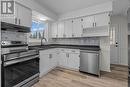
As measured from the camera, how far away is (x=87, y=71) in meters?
2.83

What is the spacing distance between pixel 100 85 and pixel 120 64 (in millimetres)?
2651

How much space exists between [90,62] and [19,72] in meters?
2.02

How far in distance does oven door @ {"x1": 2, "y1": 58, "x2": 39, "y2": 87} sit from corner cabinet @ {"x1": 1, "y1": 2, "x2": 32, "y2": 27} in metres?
1.03

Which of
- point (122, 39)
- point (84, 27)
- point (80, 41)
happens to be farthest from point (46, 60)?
point (122, 39)

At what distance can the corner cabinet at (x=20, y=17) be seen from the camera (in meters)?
2.03

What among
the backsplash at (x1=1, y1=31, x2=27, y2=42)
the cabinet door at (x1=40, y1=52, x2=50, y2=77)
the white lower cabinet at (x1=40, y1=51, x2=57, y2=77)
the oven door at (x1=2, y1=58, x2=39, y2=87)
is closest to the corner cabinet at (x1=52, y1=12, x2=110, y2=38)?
the white lower cabinet at (x1=40, y1=51, x2=57, y2=77)

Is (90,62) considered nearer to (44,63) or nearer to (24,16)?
(44,63)

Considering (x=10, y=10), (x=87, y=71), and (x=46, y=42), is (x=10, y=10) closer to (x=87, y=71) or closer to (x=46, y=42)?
(x=46, y=42)

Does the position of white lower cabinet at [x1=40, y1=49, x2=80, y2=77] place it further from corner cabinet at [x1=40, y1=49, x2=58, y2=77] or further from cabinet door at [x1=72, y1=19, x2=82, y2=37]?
cabinet door at [x1=72, y1=19, x2=82, y2=37]

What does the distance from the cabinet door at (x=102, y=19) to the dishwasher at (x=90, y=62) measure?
3.43 feet

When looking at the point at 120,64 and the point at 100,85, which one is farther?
the point at 120,64

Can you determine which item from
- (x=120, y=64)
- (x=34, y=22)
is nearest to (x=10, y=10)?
(x=34, y=22)

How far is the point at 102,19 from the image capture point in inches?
117

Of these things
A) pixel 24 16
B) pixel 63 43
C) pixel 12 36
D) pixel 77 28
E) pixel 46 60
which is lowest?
pixel 46 60
